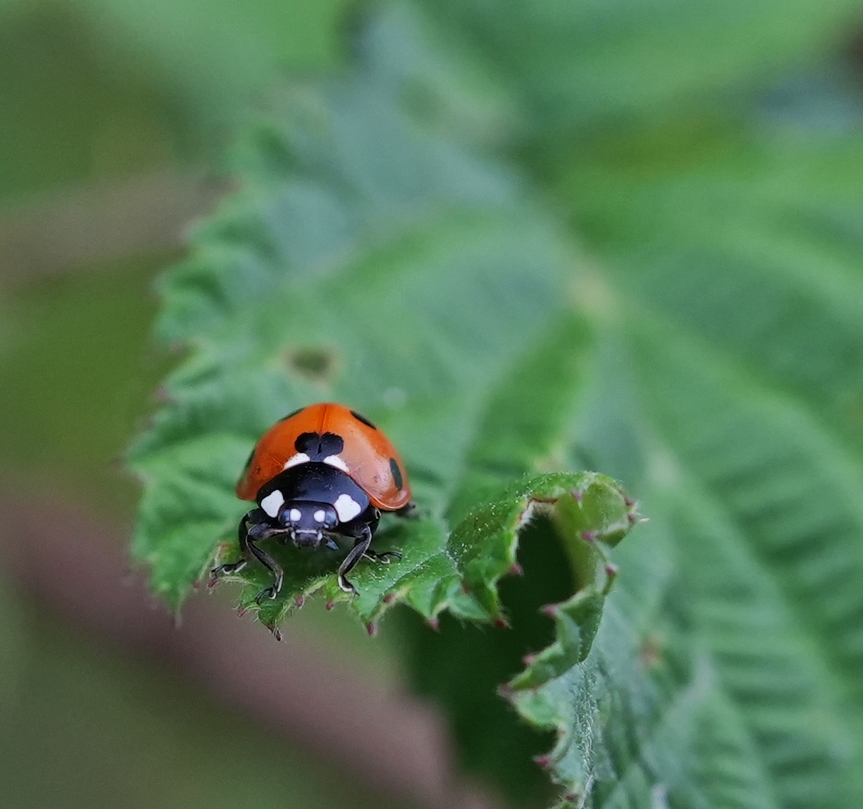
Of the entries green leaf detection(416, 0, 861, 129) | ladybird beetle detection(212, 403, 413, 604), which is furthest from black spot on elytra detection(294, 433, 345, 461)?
green leaf detection(416, 0, 861, 129)

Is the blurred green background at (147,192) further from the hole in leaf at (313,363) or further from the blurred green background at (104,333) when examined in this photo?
the hole in leaf at (313,363)

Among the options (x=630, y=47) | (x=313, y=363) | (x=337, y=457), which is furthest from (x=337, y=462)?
(x=630, y=47)

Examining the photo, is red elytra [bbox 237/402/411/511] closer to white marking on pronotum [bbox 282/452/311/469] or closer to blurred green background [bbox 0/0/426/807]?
white marking on pronotum [bbox 282/452/311/469]

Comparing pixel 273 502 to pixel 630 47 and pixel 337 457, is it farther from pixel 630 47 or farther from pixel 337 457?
→ pixel 630 47

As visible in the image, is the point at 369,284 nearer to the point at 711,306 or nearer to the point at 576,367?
the point at 576,367

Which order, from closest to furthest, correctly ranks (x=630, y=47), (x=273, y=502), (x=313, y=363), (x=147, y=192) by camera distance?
(x=273, y=502) → (x=313, y=363) → (x=147, y=192) → (x=630, y=47)

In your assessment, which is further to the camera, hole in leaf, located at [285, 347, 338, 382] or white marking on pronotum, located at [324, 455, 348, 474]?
hole in leaf, located at [285, 347, 338, 382]

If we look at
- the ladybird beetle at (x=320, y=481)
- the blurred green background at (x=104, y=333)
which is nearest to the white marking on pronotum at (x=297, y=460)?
the ladybird beetle at (x=320, y=481)

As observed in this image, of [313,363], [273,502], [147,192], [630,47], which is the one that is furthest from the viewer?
[630,47]
